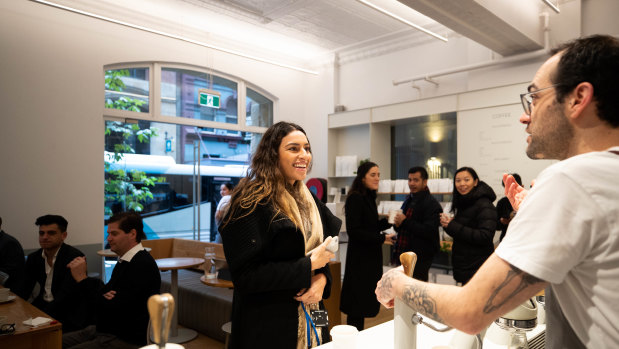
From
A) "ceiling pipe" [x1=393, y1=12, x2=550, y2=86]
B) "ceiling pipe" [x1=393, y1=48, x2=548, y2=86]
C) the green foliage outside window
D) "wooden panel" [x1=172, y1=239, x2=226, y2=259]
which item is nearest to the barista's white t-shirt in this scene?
"ceiling pipe" [x1=393, y1=12, x2=550, y2=86]

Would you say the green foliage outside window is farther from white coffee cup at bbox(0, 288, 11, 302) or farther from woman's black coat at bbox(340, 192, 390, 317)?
woman's black coat at bbox(340, 192, 390, 317)

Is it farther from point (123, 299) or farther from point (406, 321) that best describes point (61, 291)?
point (406, 321)

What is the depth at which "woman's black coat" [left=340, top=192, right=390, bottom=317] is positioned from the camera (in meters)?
3.48

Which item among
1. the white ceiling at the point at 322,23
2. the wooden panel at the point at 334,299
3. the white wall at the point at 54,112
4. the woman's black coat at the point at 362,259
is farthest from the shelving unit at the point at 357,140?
the white wall at the point at 54,112

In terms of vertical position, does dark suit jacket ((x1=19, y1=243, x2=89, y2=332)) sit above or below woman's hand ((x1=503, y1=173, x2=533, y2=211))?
below

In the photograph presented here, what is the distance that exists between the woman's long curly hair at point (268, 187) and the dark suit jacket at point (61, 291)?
2.01 metres

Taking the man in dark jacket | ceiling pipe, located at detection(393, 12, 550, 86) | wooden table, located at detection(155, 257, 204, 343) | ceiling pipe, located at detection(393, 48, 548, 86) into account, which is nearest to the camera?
the man in dark jacket

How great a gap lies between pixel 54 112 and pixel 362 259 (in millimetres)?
4741

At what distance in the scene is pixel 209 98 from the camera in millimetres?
6734

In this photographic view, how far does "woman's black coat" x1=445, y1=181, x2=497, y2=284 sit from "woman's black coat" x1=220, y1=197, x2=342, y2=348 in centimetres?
240

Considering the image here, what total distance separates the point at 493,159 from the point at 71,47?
6.08 metres

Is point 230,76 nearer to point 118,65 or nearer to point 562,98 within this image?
point 118,65

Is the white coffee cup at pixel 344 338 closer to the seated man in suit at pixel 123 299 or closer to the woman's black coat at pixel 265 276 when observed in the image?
the woman's black coat at pixel 265 276

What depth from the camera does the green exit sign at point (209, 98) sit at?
21.7 feet
